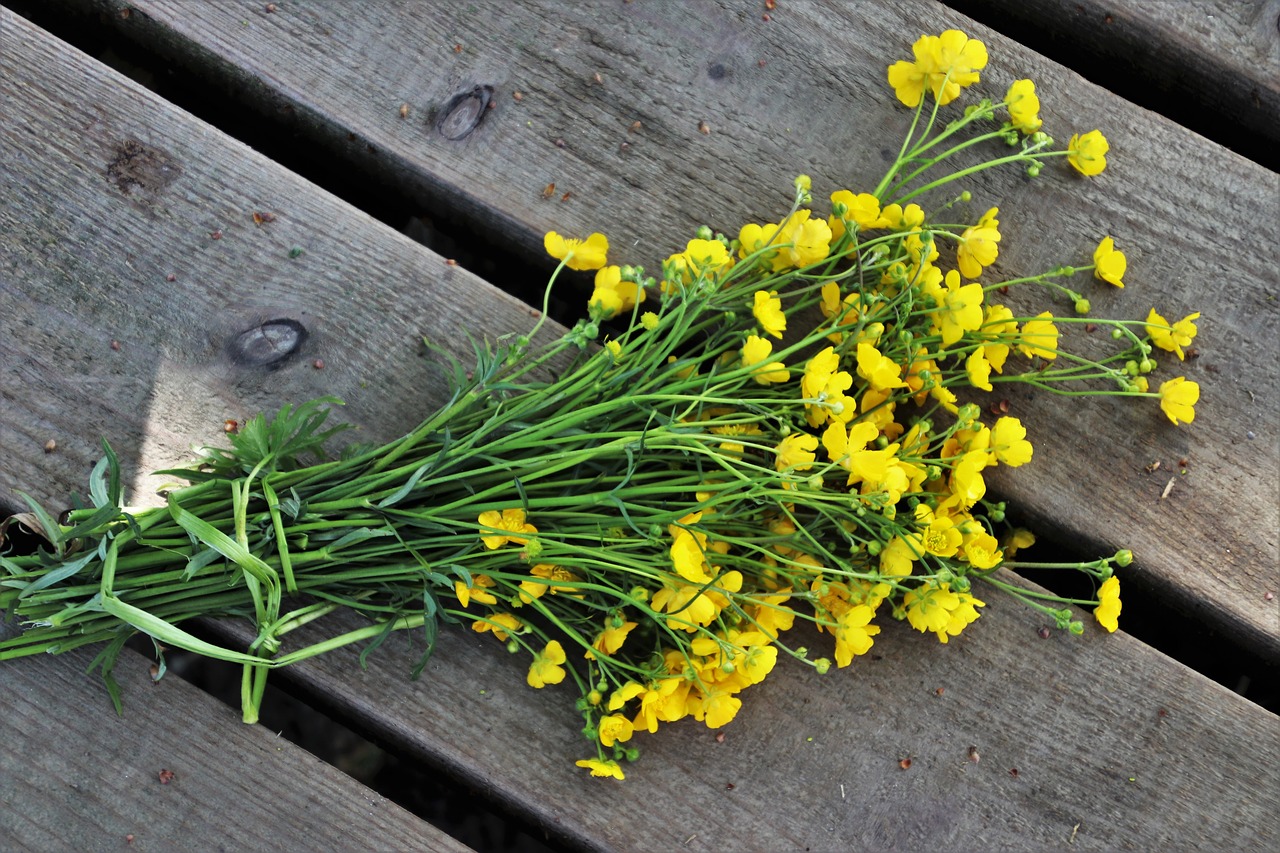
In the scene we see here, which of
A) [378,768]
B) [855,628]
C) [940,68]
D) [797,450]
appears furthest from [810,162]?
[378,768]

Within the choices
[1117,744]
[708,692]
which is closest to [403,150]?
[708,692]

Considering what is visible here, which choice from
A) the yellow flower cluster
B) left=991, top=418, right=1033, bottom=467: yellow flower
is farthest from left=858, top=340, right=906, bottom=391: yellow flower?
left=991, top=418, right=1033, bottom=467: yellow flower

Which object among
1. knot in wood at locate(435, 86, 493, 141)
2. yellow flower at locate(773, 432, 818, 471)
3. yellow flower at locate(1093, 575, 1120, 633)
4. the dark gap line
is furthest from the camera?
the dark gap line

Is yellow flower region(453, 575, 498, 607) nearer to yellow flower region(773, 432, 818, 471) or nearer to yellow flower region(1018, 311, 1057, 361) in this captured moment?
yellow flower region(773, 432, 818, 471)

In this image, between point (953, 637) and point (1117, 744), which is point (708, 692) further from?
point (1117, 744)

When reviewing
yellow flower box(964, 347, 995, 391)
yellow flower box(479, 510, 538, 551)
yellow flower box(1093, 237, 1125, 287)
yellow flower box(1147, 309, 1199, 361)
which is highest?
yellow flower box(1093, 237, 1125, 287)

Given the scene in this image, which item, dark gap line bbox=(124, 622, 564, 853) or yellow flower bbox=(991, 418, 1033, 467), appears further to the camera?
dark gap line bbox=(124, 622, 564, 853)
